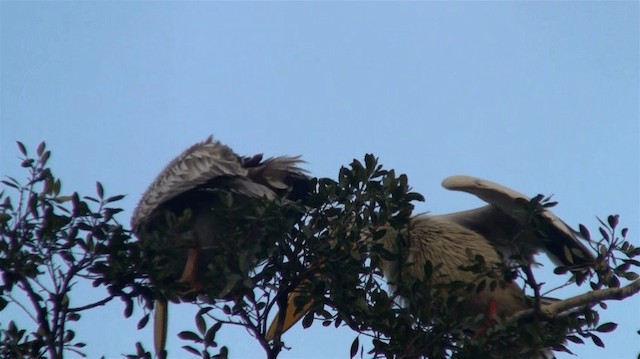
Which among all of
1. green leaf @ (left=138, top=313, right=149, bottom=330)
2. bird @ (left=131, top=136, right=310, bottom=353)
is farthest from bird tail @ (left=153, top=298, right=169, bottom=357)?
green leaf @ (left=138, top=313, right=149, bottom=330)

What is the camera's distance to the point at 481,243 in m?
7.02

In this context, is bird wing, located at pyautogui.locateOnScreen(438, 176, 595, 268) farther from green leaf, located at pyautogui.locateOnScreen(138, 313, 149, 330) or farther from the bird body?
green leaf, located at pyautogui.locateOnScreen(138, 313, 149, 330)

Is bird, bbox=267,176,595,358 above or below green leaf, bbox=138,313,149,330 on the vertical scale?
above

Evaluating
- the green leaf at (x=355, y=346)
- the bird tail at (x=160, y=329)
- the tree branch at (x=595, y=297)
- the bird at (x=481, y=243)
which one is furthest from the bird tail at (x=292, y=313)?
the tree branch at (x=595, y=297)

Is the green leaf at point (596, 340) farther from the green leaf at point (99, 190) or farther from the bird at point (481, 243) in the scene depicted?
the green leaf at point (99, 190)

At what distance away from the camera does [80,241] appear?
542cm

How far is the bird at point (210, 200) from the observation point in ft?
18.4

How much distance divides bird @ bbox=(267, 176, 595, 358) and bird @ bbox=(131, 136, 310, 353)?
65cm

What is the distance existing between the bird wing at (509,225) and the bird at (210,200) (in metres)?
1.20

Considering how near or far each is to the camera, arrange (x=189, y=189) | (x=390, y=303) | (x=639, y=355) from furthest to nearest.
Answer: (x=189, y=189)
(x=390, y=303)
(x=639, y=355)

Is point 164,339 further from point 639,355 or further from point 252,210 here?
point 639,355

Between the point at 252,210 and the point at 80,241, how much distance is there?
3.05ft

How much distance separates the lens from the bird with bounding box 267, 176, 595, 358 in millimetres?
6520

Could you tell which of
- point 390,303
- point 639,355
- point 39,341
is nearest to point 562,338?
point 639,355
